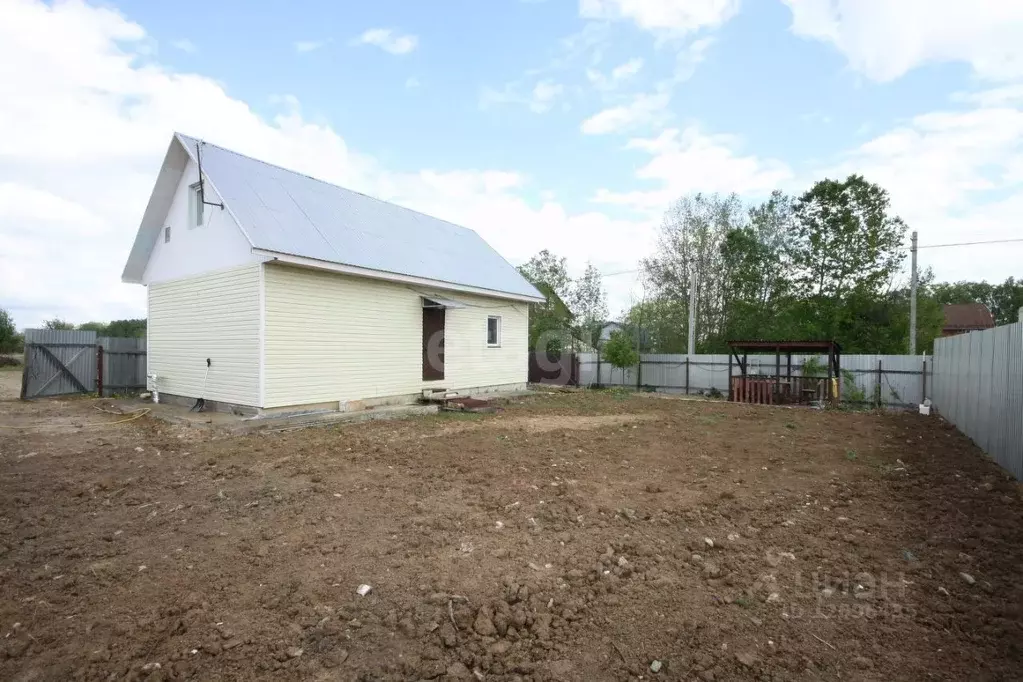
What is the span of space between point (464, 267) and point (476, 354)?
268cm

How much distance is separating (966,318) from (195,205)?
57.8 metres

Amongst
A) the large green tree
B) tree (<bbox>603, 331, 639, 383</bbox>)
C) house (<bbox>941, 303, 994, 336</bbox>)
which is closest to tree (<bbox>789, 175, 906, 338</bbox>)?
tree (<bbox>603, 331, 639, 383</bbox>)

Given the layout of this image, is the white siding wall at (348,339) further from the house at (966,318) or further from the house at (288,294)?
the house at (966,318)

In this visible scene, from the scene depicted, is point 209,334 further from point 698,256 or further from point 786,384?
point 698,256

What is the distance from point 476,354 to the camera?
1569 centimetres

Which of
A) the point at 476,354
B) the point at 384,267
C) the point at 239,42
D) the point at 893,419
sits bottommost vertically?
the point at 893,419

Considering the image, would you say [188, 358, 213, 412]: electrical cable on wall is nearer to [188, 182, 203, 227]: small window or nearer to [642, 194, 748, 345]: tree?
[188, 182, 203, 227]: small window

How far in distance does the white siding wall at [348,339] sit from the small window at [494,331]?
863 millimetres

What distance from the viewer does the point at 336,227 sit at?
41.3 ft

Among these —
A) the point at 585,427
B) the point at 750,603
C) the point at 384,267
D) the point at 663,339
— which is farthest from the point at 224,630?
the point at 663,339

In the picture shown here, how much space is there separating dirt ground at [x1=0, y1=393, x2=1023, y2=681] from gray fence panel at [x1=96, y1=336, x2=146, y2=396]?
9.20 meters

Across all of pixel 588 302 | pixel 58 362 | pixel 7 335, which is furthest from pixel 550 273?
pixel 7 335

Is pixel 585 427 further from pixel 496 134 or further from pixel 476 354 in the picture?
pixel 496 134

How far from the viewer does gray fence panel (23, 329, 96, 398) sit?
1391 centimetres
